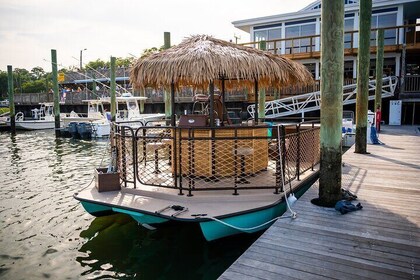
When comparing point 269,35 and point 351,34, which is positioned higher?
point 269,35

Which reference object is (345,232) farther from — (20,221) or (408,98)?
(408,98)

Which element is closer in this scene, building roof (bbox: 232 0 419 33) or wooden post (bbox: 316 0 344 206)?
wooden post (bbox: 316 0 344 206)

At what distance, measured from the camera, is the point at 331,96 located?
5180 millimetres

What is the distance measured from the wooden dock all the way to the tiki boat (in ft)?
2.11

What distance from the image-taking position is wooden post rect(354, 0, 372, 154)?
9594 millimetres

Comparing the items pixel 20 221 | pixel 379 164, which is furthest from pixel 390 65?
pixel 20 221

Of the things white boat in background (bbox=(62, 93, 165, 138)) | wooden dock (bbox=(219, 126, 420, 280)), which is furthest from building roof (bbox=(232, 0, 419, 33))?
wooden dock (bbox=(219, 126, 420, 280))

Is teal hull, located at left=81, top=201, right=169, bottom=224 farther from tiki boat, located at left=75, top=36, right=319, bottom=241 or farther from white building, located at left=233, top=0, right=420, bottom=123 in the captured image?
white building, located at left=233, top=0, right=420, bottom=123

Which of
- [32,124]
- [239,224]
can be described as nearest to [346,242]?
[239,224]

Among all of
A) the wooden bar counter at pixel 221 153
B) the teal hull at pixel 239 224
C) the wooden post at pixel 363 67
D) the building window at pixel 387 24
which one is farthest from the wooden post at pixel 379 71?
the teal hull at pixel 239 224

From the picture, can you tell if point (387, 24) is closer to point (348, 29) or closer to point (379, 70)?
point (348, 29)

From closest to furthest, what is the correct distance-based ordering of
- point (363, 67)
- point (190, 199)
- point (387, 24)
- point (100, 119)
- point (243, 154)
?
point (190, 199)
point (243, 154)
point (363, 67)
point (387, 24)
point (100, 119)

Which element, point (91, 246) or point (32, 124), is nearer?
point (91, 246)

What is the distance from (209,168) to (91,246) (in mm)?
2642
